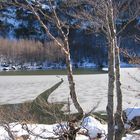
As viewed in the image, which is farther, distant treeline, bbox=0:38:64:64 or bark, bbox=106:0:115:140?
distant treeline, bbox=0:38:64:64

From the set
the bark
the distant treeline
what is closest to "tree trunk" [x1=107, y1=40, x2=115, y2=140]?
the bark

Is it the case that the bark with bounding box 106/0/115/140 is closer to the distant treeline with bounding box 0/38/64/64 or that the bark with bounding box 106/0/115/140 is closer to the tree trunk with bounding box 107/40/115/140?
the tree trunk with bounding box 107/40/115/140

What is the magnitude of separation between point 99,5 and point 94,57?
69.2 meters

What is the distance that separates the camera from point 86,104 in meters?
15.3

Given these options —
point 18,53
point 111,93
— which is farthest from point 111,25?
point 18,53

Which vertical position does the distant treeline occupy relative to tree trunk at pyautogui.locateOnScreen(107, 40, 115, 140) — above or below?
above

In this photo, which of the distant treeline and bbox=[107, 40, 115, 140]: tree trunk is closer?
bbox=[107, 40, 115, 140]: tree trunk

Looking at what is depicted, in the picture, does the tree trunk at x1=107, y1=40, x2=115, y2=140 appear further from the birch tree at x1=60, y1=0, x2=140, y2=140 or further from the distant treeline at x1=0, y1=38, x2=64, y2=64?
the distant treeline at x1=0, y1=38, x2=64, y2=64

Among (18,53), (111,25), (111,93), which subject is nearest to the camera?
(111,93)

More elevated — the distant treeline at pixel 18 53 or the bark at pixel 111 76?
the distant treeline at pixel 18 53

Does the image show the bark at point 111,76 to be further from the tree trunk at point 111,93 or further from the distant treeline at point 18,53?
the distant treeline at point 18,53

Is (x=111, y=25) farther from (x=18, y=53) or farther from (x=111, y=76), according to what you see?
(x=18, y=53)

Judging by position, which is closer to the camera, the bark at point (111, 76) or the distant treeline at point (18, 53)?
the bark at point (111, 76)

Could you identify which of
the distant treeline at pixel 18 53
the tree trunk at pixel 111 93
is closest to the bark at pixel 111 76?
the tree trunk at pixel 111 93
